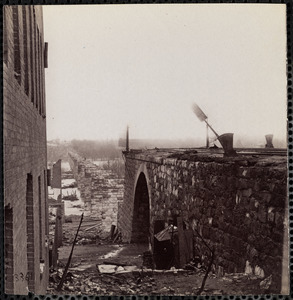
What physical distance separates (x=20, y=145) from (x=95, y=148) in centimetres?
124

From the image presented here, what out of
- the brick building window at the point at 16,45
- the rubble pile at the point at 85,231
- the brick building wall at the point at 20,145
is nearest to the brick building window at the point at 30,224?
the brick building wall at the point at 20,145

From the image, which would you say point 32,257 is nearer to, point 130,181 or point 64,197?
point 64,197

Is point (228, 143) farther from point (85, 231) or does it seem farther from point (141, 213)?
point (141, 213)

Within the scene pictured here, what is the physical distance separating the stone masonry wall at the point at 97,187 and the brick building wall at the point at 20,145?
68cm

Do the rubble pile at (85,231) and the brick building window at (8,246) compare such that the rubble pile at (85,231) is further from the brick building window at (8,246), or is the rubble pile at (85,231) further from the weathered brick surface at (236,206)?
the brick building window at (8,246)

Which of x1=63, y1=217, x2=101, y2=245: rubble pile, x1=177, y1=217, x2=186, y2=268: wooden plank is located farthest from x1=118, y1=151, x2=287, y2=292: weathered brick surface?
x1=63, y1=217, x2=101, y2=245: rubble pile

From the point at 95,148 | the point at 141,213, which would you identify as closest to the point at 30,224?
the point at 95,148

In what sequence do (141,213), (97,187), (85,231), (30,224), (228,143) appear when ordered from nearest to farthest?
1. (228,143)
2. (30,224)
3. (97,187)
4. (85,231)
5. (141,213)

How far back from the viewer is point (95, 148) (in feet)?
19.3

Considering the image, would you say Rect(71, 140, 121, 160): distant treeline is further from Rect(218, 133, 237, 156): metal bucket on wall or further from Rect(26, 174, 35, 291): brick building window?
Rect(218, 133, 237, 156): metal bucket on wall

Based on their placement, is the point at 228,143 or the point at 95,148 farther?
the point at 95,148

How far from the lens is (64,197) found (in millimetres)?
5977

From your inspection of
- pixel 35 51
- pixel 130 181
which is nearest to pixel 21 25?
pixel 35 51

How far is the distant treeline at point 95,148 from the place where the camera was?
566 centimetres
